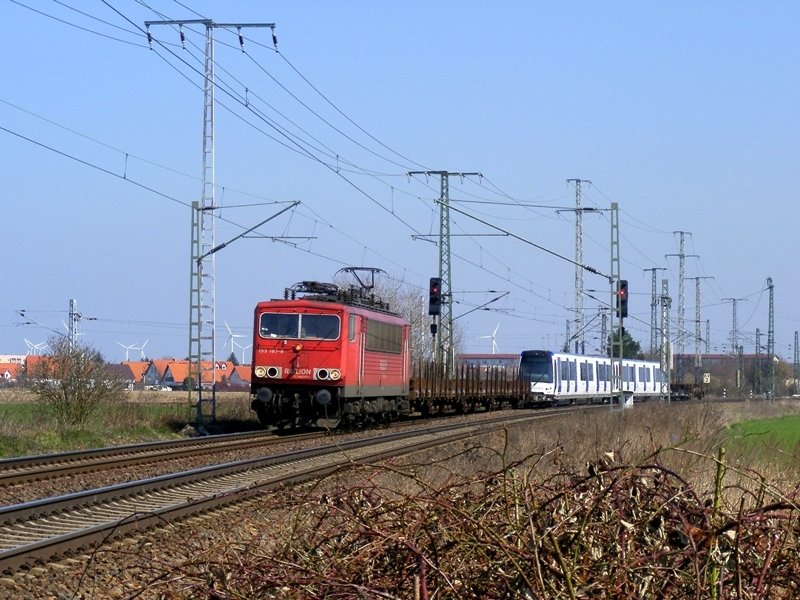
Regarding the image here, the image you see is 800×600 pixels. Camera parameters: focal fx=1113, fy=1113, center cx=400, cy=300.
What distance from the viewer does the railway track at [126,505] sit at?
31.8 feet

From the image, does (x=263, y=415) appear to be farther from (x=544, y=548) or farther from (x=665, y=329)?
(x=665, y=329)

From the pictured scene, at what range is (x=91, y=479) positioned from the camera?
16500 millimetres

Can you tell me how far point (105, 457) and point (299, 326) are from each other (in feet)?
27.1

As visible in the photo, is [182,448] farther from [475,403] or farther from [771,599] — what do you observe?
[475,403]

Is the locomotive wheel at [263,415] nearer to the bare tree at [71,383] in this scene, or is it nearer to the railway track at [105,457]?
the railway track at [105,457]

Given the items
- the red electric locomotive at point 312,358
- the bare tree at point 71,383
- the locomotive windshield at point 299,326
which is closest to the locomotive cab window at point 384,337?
the red electric locomotive at point 312,358

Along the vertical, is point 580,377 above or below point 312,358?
below

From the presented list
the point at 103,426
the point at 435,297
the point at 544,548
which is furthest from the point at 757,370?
the point at 544,548

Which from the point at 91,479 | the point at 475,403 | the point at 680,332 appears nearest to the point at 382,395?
the point at 91,479

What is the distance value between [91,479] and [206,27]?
19.0 metres

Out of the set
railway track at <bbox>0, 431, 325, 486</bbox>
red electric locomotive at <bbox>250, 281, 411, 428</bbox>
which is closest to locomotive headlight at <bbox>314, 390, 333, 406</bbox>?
red electric locomotive at <bbox>250, 281, 411, 428</bbox>

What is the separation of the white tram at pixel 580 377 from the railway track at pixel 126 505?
31788 mm

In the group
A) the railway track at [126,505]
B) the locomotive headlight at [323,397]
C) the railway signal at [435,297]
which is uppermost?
the railway signal at [435,297]

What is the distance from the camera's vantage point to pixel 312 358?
2720 cm
